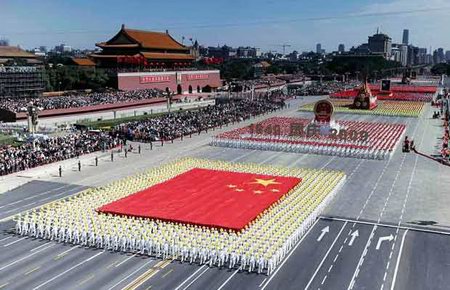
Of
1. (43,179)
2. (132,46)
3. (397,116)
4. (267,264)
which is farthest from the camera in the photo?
(132,46)

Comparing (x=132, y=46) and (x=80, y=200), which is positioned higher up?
(x=132, y=46)

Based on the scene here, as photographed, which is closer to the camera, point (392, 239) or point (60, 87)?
point (392, 239)

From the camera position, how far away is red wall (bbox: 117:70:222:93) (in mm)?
86750

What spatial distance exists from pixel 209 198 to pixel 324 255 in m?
8.80

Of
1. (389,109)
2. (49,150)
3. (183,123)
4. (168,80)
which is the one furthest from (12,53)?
(389,109)

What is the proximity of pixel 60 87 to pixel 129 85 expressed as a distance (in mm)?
11591

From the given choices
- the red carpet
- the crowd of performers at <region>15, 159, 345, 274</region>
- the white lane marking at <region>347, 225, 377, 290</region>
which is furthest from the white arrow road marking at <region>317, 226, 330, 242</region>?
the red carpet

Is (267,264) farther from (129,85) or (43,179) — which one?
(129,85)

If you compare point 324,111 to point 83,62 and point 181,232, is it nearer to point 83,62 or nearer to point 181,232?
point 181,232

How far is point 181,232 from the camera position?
21906 millimetres

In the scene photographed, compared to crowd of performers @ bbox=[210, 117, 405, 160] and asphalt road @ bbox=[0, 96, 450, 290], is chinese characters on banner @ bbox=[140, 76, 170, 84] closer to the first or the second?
crowd of performers @ bbox=[210, 117, 405, 160]

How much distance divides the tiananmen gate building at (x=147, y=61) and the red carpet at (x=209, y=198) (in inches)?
2269

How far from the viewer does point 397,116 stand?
70.9 metres

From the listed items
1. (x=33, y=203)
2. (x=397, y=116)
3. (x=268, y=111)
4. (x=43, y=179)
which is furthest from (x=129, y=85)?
(x=33, y=203)
